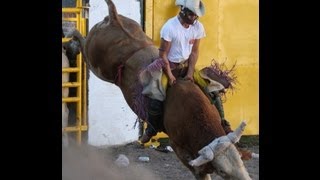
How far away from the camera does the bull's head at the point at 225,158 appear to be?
5.28m

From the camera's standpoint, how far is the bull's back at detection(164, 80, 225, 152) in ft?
18.3

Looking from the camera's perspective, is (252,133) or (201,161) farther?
(252,133)

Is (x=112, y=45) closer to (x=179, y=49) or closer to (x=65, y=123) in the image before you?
(x=179, y=49)

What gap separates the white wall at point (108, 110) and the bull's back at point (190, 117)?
2.17m

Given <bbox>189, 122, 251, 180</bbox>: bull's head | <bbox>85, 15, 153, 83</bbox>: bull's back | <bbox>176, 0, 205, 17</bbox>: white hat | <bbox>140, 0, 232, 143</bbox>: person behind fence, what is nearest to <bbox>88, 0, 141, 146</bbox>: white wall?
<bbox>85, 15, 153, 83</bbox>: bull's back

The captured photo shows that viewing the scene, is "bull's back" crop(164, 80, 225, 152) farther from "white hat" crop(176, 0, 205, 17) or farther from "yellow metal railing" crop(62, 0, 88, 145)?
"yellow metal railing" crop(62, 0, 88, 145)

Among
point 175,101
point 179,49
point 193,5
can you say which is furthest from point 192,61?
point 193,5

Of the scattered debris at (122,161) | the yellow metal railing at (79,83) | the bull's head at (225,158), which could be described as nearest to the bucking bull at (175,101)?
the bull's head at (225,158)

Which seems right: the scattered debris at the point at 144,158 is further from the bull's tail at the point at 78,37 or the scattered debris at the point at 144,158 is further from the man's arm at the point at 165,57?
the man's arm at the point at 165,57

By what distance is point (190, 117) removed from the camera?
572cm
